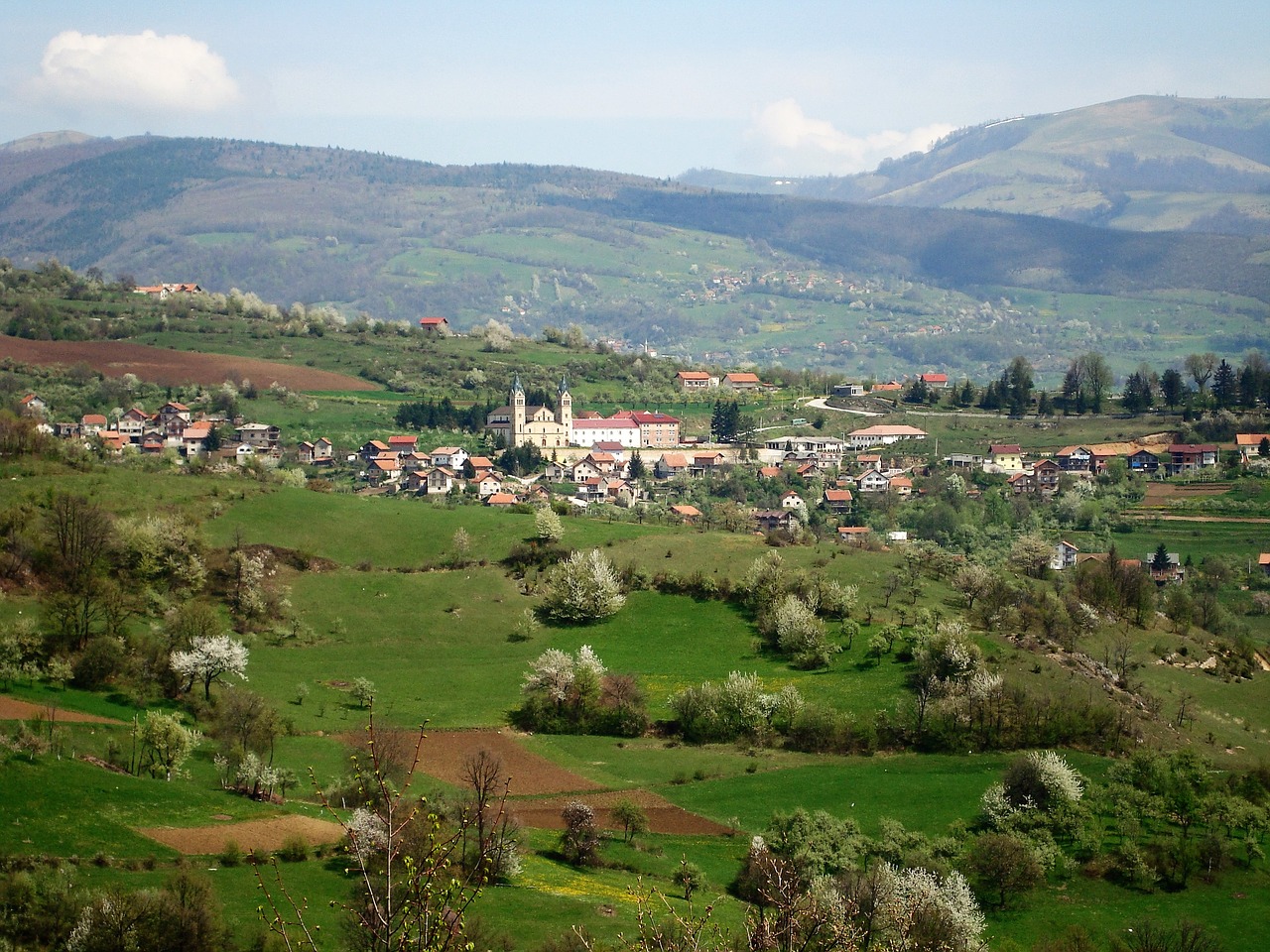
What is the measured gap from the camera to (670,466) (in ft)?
360

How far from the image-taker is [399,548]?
6744 centimetres

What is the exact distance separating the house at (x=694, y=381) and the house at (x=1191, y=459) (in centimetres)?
5200

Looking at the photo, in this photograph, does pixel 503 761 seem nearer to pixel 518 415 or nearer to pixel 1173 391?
pixel 518 415

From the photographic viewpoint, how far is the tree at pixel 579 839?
Result: 3547cm

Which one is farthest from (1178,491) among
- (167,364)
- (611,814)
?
(167,364)

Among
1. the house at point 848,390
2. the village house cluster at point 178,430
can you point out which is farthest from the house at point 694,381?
the village house cluster at point 178,430

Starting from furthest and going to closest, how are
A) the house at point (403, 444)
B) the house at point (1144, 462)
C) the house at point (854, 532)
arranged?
the house at point (1144, 462)
the house at point (403, 444)
the house at point (854, 532)

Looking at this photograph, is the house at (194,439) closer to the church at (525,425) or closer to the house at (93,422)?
the house at (93,422)

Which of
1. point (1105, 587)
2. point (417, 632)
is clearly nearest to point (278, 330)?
point (417, 632)

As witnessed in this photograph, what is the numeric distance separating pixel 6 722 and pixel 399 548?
30374 mm

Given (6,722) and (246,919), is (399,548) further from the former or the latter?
(246,919)

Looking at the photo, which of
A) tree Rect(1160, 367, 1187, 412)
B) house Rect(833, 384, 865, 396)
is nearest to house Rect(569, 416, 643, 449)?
house Rect(833, 384, 865, 396)

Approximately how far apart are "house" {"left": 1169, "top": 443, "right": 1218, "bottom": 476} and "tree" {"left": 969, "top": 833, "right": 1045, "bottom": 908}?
7422 cm

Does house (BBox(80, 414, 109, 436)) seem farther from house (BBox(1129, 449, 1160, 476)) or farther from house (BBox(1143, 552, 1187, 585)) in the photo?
house (BBox(1129, 449, 1160, 476))
